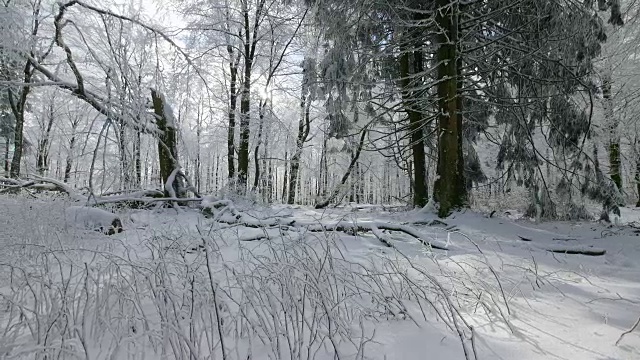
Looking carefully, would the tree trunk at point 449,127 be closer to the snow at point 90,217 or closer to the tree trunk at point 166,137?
the tree trunk at point 166,137

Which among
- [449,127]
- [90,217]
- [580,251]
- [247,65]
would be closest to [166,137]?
[90,217]

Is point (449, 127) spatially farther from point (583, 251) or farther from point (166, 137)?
point (166, 137)

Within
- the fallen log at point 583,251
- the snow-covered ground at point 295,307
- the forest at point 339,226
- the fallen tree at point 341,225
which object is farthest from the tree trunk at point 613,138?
the fallen tree at point 341,225

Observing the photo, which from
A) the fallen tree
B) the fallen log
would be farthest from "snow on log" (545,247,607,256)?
the fallen tree

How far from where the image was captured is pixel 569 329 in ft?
6.45

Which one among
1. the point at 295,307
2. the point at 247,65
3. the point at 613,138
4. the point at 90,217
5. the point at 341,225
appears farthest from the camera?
the point at 613,138

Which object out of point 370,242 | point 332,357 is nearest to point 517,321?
point 332,357

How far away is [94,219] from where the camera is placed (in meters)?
4.62

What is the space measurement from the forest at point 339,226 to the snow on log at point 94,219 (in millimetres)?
41

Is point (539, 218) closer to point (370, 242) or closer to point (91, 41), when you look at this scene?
point (370, 242)

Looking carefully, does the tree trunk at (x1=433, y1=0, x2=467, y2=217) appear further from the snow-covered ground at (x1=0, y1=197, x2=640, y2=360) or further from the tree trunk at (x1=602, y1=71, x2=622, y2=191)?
the tree trunk at (x1=602, y1=71, x2=622, y2=191)

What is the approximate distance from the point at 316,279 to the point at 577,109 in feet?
23.1

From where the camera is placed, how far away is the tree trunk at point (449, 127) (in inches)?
229

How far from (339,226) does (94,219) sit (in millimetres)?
3079
